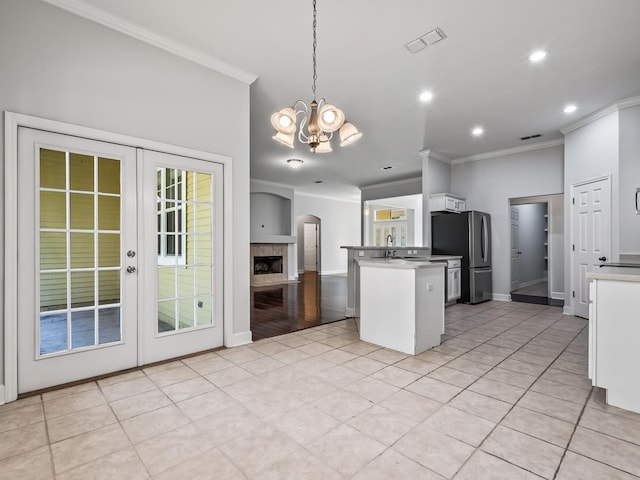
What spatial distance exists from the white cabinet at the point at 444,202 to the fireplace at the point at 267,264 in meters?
5.07

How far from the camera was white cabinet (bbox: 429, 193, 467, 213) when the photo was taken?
6.18 metres

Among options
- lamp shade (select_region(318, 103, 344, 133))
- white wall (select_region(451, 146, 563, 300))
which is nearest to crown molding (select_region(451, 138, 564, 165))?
white wall (select_region(451, 146, 563, 300))

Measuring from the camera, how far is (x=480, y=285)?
6.10 metres

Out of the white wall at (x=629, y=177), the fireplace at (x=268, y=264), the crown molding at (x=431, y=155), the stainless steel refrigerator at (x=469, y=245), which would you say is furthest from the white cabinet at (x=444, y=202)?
the fireplace at (x=268, y=264)

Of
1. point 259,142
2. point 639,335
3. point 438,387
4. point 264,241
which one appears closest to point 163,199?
point 438,387

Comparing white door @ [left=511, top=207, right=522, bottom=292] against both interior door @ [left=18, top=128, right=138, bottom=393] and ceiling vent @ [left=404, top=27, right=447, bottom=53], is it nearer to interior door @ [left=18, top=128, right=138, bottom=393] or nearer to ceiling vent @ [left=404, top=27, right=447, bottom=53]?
ceiling vent @ [left=404, top=27, right=447, bottom=53]

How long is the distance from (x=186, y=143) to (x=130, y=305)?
1.59 metres

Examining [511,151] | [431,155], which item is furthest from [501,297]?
[431,155]

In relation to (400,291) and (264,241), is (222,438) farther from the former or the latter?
(264,241)

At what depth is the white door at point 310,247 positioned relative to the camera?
12742 mm

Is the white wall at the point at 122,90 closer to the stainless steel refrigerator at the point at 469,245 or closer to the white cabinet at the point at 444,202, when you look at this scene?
the white cabinet at the point at 444,202

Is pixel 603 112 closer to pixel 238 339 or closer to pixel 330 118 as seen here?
pixel 330 118

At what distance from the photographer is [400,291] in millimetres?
3268

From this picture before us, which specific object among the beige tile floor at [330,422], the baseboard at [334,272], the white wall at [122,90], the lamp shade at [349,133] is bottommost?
the baseboard at [334,272]
